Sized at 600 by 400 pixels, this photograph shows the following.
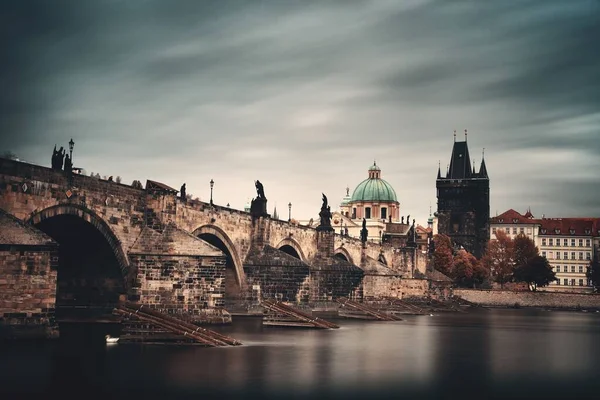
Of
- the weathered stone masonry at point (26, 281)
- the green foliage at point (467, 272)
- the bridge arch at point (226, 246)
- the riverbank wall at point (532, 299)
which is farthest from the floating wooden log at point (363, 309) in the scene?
the green foliage at point (467, 272)

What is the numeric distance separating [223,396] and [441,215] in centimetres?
13333

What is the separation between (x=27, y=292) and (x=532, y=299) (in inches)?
3339

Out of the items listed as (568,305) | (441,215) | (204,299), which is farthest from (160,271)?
(441,215)

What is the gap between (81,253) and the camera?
3472 centimetres

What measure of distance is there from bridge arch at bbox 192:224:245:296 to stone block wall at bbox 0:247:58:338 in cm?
1703

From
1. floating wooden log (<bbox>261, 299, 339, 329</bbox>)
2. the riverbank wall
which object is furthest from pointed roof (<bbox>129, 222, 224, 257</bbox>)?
the riverbank wall

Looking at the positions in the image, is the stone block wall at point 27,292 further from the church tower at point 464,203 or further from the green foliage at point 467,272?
the church tower at point 464,203

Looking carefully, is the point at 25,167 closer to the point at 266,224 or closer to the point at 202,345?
the point at 202,345

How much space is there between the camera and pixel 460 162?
15200 cm

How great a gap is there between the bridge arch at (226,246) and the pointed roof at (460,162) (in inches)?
4283

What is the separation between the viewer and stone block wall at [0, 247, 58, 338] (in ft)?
76.5

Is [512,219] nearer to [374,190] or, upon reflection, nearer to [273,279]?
[374,190]

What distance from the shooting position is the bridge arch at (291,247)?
53719mm

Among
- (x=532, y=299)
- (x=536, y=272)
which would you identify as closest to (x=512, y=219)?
(x=536, y=272)
